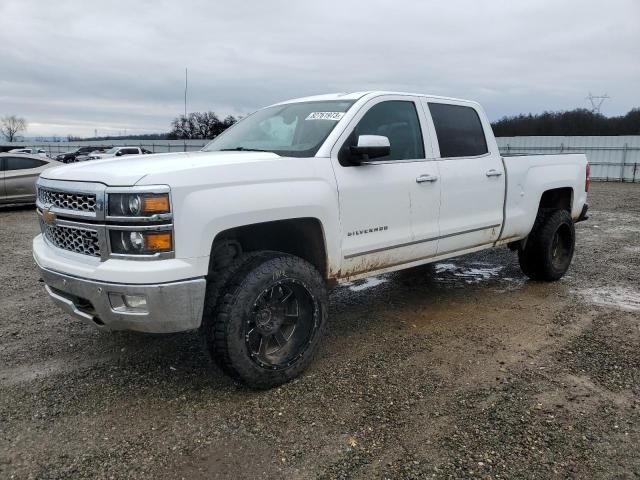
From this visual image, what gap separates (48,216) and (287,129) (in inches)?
75.0

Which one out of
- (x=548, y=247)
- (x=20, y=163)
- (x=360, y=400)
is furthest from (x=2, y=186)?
(x=360, y=400)

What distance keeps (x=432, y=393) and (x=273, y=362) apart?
1052mm

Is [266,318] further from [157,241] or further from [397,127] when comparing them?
[397,127]

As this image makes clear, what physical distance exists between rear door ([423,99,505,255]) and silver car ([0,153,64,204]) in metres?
11.4

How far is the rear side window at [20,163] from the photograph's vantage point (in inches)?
510

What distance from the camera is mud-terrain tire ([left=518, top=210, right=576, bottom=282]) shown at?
598 cm

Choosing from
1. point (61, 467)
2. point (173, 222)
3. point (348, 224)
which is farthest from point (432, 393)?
point (61, 467)

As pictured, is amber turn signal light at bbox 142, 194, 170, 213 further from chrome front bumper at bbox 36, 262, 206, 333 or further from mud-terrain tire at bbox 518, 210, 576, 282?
mud-terrain tire at bbox 518, 210, 576, 282

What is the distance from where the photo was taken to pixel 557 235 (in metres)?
6.31

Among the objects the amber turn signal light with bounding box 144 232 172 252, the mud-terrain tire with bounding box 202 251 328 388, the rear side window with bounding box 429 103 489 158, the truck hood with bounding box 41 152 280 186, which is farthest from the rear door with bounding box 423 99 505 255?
the amber turn signal light with bounding box 144 232 172 252

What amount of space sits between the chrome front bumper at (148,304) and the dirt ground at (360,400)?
0.58m

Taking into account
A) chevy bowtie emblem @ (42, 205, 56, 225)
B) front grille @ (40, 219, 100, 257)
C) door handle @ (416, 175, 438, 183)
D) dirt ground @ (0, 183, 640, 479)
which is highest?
door handle @ (416, 175, 438, 183)

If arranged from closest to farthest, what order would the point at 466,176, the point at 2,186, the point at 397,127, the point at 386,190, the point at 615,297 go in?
the point at 386,190 < the point at 397,127 < the point at 466,176 < the point at 615,297 < the point at 2,186

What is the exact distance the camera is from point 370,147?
3775 mm
